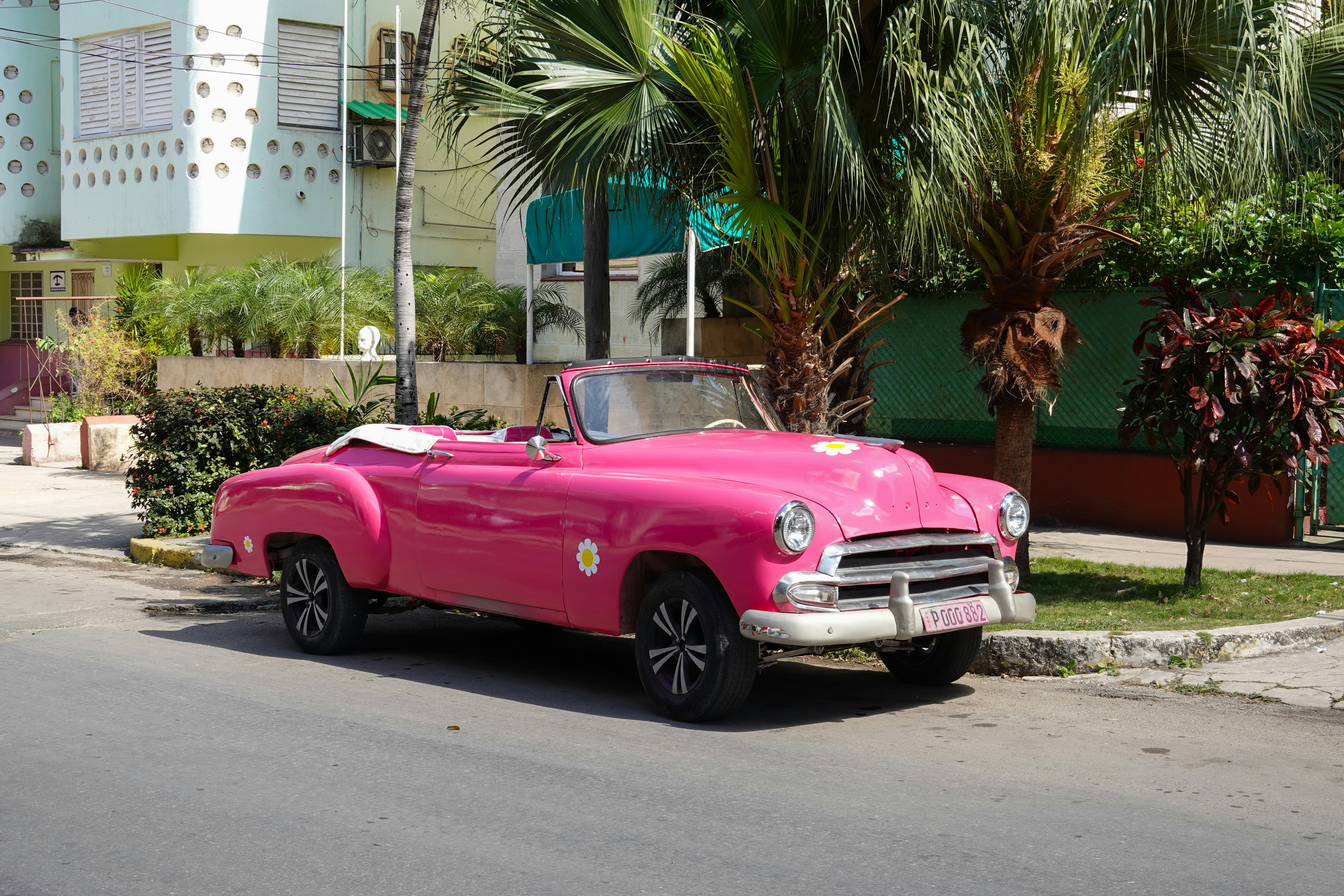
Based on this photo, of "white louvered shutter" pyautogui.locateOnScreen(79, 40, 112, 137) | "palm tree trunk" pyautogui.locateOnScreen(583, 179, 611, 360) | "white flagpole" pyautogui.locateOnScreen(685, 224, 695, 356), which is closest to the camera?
"palm tree trunk" pyautogui.locateOnScreen(583, 179, 611, 360)

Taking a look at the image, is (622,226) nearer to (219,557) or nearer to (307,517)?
(219,557)

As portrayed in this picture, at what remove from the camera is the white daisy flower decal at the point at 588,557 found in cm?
684

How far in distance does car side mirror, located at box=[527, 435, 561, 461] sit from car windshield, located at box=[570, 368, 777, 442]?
233 mm

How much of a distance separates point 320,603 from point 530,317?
9214 millimetres

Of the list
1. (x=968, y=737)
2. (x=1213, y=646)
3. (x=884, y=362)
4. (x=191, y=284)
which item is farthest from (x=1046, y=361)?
(x=191, y=284)

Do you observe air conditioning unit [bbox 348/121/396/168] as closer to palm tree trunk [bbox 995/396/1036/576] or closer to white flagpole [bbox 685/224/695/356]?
white flagpole [bbox 685/224/695/356]

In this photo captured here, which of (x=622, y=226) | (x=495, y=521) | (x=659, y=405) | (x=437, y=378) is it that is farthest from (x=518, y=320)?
(x=495, y=521)

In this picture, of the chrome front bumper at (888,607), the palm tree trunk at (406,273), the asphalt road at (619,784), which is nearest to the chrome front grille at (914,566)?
the chrome front bumper at (888,607)

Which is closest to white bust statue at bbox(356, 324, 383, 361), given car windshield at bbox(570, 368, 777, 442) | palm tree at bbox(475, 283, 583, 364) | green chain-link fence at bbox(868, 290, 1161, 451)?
palm tree at bbox(475, 283, 583, 364)

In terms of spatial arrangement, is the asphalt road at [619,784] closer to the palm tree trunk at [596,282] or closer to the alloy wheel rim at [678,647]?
the alloy wheel rim at [678,647]

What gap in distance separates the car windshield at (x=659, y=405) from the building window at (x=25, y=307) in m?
26.3

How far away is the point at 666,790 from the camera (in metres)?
5.45

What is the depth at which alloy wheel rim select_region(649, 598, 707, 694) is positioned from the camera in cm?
649

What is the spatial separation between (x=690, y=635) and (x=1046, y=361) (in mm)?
4225
